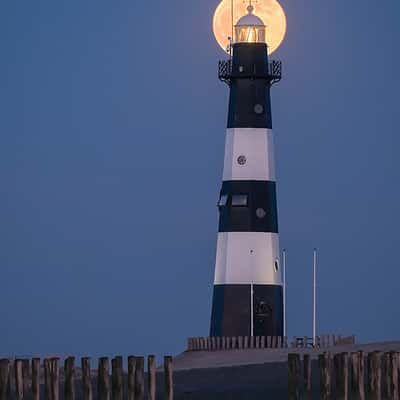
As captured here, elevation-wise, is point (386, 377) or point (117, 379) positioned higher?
point (386, 377)

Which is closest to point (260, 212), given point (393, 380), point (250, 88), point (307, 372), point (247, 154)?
point (247, 154)

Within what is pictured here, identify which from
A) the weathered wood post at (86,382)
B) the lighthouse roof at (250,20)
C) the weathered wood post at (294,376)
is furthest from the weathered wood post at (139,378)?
the lighthouse roof at (250,20)

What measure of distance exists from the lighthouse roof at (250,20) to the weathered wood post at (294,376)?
20032mm

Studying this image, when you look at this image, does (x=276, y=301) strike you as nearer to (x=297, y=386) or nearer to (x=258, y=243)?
(x=258, y=243)

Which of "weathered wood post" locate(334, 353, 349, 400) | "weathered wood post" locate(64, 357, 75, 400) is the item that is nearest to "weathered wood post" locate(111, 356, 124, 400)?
"weathered wood post" locate(64, 357, 75, 400)

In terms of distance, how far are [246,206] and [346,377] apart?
18.5m

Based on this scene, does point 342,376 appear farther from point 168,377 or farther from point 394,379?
point 168,377

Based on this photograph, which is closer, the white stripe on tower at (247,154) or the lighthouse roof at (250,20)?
the white stripe on tower at (247,154)

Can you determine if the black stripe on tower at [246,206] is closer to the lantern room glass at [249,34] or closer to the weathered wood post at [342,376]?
the lantern room glass at [249,34]

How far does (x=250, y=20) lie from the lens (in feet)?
174

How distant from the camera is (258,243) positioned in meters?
51.8

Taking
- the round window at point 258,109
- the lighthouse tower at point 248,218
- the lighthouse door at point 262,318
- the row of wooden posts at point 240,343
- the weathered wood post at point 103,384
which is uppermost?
the round window at point 258,109

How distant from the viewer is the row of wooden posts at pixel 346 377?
110 ft

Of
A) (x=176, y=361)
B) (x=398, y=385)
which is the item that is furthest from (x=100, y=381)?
(x=176, y=361)
